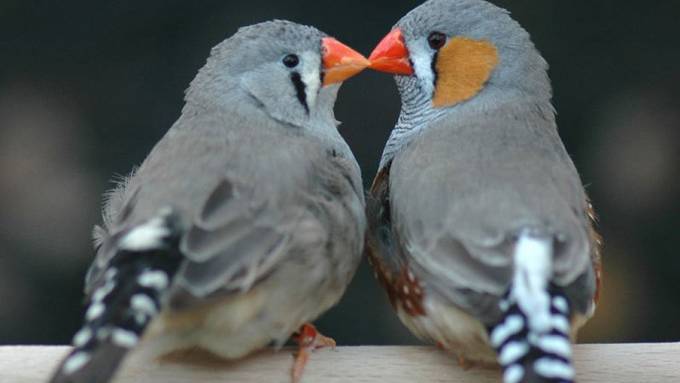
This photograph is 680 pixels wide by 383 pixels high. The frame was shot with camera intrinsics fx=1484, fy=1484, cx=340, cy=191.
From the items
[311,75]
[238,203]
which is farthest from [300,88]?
[238,203]

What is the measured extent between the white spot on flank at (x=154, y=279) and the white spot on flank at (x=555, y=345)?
0.50m

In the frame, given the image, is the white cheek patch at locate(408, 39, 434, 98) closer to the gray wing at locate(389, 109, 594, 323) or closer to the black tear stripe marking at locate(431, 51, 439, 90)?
the black tear stripe marking at locate(431, 51, 439, 90)

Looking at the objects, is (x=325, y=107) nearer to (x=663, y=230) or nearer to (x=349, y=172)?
(x=349, y=172)

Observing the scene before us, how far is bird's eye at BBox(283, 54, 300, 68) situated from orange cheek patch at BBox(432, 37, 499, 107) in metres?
0.26

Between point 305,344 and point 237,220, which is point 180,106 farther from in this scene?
point 237,220

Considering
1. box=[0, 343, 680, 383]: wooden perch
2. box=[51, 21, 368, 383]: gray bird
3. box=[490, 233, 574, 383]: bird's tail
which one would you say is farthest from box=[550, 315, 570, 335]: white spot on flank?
box=[51, 21, 368, 383]: gray bird

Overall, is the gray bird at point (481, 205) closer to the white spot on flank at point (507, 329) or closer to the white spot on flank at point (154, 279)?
Answer: the white spot on flank at point (507, 329)

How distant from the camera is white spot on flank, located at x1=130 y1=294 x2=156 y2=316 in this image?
6.37ft

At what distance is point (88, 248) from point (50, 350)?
1.25 metres

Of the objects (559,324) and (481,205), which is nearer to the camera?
(559,324)

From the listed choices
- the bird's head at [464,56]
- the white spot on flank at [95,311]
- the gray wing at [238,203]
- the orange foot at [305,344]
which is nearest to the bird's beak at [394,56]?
the bird's head at [464,56]

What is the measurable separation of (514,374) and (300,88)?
0.73 metres

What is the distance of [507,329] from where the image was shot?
200cm

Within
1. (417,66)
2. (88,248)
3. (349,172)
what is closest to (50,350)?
(349,172)
